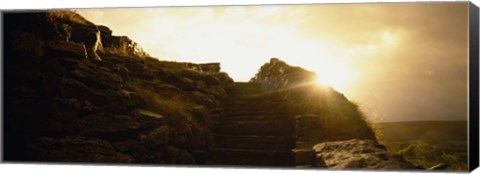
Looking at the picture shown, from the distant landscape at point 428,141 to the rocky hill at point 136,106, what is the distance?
2.13ft

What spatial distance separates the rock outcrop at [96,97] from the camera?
1187 centimetres

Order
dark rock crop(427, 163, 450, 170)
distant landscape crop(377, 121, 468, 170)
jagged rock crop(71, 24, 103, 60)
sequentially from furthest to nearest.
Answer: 1. jagged rock crop(71, 24, 103, 60)
2. dark rock crop(427, 163, 450, 170)
3. distant landscape crop(377, 121, 468, 170)

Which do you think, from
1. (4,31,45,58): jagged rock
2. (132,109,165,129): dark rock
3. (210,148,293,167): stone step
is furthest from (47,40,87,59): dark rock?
(210,148,293,167): stone step

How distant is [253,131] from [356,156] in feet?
4.84

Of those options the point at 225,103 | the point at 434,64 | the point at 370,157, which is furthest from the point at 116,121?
the point at 434,64

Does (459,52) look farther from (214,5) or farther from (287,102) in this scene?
(214,5)

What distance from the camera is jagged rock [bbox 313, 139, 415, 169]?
1099 centimetres

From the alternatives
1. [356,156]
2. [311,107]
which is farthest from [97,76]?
[356,156]

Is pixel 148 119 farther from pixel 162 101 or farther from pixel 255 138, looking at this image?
pixel 255 138

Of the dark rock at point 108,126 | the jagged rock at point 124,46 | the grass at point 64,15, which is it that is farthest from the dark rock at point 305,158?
the grass at point 64,15

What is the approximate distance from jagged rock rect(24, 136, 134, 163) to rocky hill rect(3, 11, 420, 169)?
0.04 ft

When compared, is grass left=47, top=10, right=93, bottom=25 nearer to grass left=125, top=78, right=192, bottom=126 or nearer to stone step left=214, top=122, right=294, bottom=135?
grass left=125, top=78, right=192, bottom=126

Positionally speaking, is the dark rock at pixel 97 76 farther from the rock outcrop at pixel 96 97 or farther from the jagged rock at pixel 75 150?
the jagged rock at pixel 75 150

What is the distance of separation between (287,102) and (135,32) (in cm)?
217
